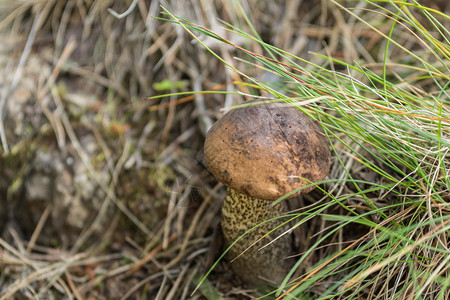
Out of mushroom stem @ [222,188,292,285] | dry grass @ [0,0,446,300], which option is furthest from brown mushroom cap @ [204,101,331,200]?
dry grass @ [0,0,446,300]

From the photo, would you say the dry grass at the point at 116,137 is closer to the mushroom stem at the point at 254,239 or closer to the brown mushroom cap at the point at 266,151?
the mushroom stem at the point at 254,239

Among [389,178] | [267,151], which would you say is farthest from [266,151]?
[389,178]

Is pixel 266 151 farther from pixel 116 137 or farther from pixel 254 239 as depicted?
pixel 116 137

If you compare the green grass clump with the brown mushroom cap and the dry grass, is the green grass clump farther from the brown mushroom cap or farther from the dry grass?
the dry grass

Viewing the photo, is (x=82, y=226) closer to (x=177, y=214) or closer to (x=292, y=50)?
(x=177, y=214)

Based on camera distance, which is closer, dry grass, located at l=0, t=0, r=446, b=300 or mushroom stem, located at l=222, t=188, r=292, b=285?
mushroom stem, located at l=222, t=188, r=292, b=285

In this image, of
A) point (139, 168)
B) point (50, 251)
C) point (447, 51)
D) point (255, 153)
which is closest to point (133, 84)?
point (139, 168)

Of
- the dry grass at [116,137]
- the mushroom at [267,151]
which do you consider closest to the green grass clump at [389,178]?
the mushroom at [267,151]
